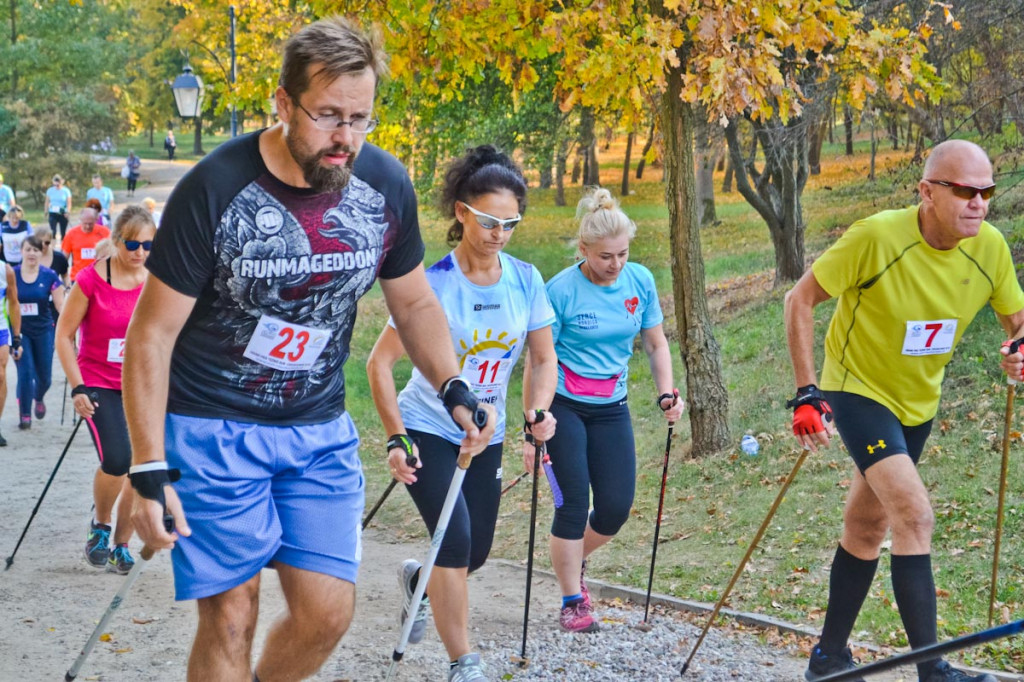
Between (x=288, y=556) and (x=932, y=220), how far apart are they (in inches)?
110

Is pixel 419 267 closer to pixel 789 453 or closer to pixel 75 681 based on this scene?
pixel 75 681

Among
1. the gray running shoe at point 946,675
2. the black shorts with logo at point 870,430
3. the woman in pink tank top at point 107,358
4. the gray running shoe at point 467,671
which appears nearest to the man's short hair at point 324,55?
the black shorts with logo at point 870,430

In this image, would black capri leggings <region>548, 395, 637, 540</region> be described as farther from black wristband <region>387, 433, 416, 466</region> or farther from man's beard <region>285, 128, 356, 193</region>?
man's beard <region>285, 128, 356, 193</region>

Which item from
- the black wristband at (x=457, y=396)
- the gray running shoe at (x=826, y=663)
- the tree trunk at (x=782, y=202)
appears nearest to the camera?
the black wristband at (x=457, y=396)

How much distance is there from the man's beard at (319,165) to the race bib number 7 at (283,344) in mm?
408

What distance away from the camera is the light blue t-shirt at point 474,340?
5137 mm

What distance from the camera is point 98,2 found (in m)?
51.4

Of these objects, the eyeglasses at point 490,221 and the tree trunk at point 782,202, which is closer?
the eyeglasses at point 490,221

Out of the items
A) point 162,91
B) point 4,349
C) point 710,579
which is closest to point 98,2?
point 162,91

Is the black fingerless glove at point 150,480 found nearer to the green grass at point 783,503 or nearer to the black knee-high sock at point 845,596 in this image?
the black knee-high sock at point 845,596

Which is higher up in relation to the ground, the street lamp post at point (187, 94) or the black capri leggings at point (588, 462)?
the street lamp post at point (187, 94)

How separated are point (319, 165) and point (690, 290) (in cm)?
719

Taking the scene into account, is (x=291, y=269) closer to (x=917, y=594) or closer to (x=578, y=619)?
(x=917, y=594)

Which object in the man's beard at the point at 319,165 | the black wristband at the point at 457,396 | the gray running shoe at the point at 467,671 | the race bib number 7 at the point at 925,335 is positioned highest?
the man's beard at the point at 319,165
